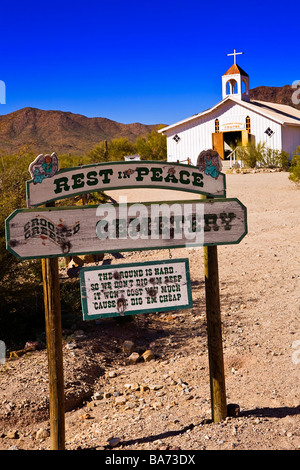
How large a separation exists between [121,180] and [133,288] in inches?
32.7

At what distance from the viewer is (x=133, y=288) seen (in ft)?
13.5

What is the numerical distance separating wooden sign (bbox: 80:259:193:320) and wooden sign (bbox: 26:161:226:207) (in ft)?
1.96

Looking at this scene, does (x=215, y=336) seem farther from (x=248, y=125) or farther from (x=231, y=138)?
(x=231, y=138)

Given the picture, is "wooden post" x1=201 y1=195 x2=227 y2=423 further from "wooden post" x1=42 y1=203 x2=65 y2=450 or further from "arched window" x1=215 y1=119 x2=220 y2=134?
"arched window" x1=215 y1=119 x2=220 y2=134

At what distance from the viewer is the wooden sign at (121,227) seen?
3.86m

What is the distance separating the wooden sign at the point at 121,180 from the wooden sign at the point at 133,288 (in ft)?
1.96

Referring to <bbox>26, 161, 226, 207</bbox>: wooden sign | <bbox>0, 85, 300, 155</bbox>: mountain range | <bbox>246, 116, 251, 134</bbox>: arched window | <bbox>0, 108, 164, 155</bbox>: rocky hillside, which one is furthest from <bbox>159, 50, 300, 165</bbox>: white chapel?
<bbox>0, 108, 164, 155</bbox>: rocky hillside

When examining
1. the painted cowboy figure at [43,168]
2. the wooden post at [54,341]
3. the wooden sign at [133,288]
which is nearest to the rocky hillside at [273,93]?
the wooden sign at [133,288]

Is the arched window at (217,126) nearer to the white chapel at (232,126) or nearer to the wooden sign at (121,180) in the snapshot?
the white chapel at (232,126)

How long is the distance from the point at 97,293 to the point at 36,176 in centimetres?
98

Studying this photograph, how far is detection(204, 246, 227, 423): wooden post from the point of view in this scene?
4344mm

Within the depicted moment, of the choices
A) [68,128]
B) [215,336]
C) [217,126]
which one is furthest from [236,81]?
[68,128]
